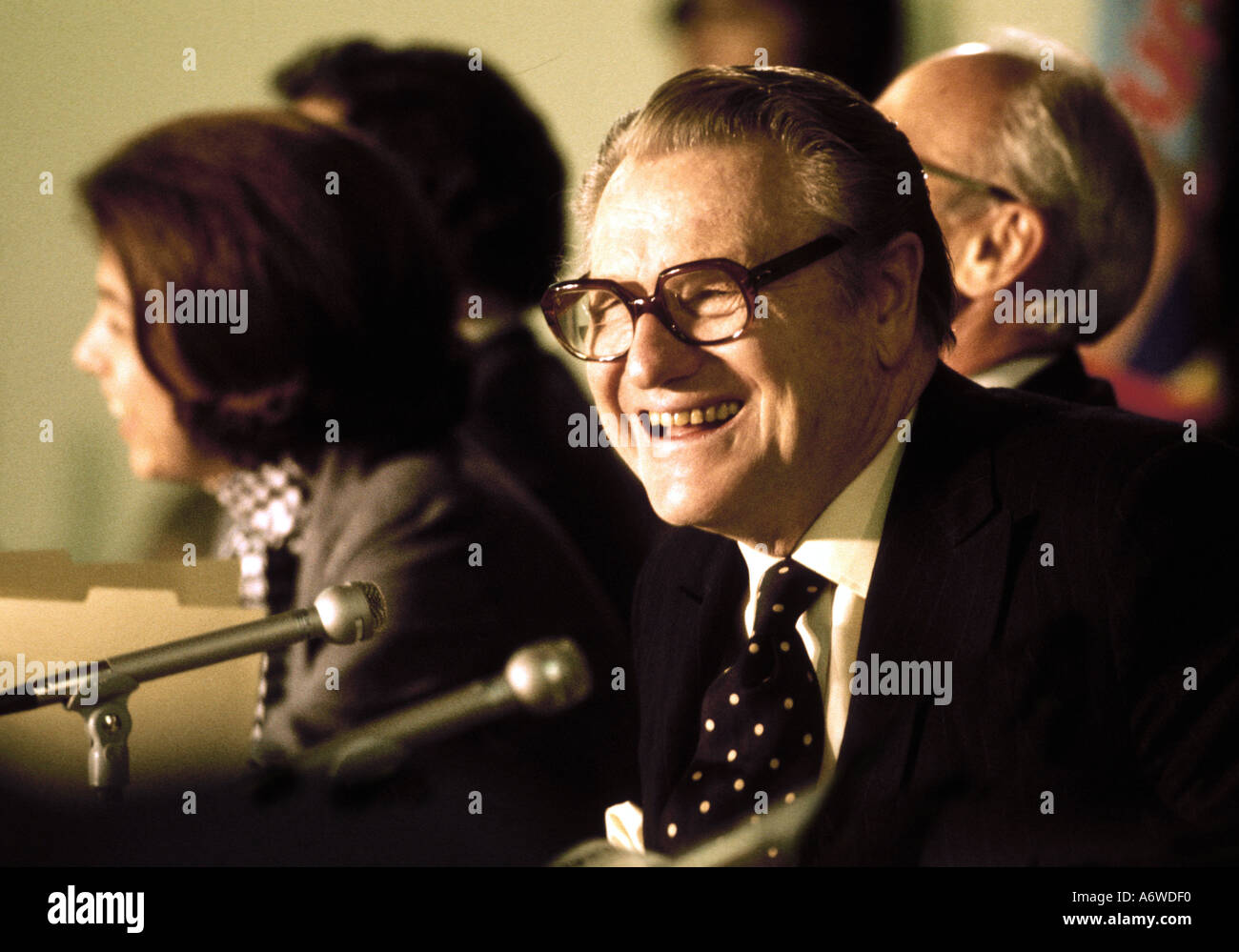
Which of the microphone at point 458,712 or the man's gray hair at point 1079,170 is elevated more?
the man's gray hair at point 1079,170

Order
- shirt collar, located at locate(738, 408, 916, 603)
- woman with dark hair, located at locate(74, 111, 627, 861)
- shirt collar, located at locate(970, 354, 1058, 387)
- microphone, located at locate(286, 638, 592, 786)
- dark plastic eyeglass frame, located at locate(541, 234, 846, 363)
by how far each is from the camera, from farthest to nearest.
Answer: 1. shirt collar, located at locate(970, 354, 1058, 387)
2. woman with dark hair, located at locate(74, 111, 627, 861)
3. shirt collar, located at locate(738, 408, 916, 603)
4. dark plastic eyeglass frame, located at locate(541, 234, 846, 363)
5. microphone, located at locate(286, 638, 592, 786)

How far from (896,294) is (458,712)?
2.15 feet

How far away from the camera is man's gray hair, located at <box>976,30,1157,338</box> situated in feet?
6.17

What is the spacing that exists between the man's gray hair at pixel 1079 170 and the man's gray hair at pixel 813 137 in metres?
0.46

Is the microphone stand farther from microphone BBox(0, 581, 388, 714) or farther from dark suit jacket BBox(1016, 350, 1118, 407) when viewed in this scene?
dark suit jacket BBox(1016, 350, 1118, 407)

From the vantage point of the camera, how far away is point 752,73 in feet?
4.76

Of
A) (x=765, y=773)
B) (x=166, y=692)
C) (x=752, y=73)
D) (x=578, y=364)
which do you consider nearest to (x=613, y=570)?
(x=578, y=364)

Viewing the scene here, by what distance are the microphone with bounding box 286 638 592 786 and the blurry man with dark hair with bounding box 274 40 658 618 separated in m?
0.60

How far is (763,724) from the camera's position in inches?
57.8

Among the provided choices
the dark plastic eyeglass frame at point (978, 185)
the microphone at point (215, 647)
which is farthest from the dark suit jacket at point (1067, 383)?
the microphone at point (215, 647)

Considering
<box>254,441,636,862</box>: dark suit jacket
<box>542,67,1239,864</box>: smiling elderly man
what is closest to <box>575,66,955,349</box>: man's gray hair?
<box>542,67,1239,864</box>: smiling elderly man

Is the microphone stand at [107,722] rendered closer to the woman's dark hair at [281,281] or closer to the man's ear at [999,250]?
the woman's dark hair at [281,281]

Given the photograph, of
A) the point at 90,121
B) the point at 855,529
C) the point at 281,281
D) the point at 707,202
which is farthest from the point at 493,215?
the point at 855,529

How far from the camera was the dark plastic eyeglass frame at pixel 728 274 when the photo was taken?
138cm
